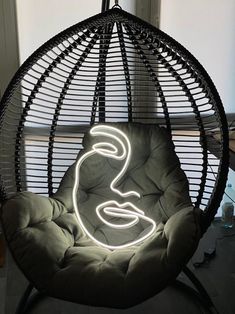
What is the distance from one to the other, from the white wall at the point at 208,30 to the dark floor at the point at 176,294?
972 mm

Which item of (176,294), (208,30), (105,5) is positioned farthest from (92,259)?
(208,30)

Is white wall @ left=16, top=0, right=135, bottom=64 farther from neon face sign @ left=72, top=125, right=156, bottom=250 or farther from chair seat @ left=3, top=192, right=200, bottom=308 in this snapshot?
chair seat @ left=3, top=192, right=200, bottom=308

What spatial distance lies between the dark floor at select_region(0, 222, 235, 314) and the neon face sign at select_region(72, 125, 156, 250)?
1.33ft

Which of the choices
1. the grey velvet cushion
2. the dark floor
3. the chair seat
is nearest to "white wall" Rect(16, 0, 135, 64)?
the grey velvet cushion

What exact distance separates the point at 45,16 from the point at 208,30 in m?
0.89

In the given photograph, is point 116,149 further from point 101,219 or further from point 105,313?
point 105,313

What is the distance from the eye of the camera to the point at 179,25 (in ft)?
7.39

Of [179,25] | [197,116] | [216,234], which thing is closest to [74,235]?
[197,116]

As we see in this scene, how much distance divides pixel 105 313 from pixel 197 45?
1.48 meters

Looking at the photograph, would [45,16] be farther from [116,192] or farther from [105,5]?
[116,192]

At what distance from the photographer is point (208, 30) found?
2.29m

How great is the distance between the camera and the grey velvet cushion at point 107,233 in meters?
1.27

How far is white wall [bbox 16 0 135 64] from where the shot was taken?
84.0 inches

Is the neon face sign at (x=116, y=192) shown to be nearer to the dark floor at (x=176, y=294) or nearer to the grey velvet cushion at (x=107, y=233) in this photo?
the grey velvet cushion at (x=107, y=233)
